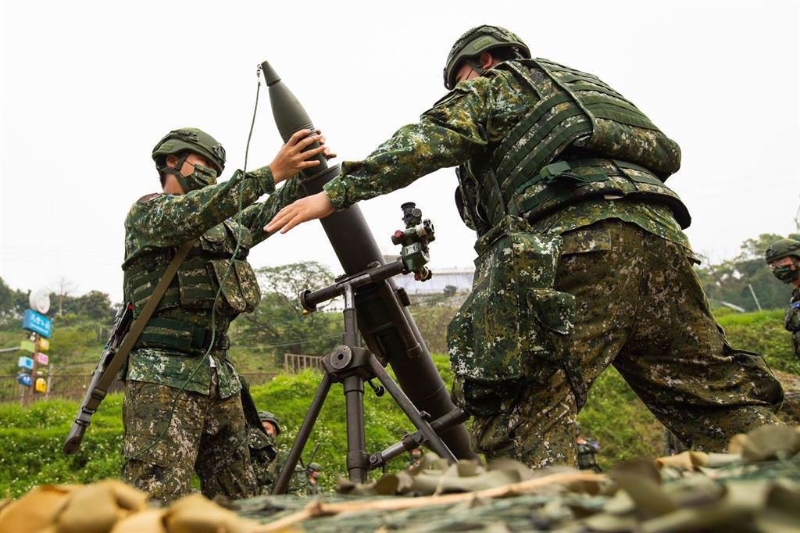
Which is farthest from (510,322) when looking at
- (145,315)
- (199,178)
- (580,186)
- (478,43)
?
(199,178)

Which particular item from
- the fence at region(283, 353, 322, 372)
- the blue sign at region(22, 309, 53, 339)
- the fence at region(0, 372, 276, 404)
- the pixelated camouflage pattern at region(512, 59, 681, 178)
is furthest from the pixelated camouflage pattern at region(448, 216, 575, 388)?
the fence at region(283, 353, 322, 372)

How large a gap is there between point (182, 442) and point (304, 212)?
1.43 metres

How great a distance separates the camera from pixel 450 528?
0.92 m

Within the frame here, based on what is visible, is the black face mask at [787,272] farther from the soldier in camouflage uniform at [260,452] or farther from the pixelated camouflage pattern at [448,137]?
the soldier in camouflage uniform at [260,452]

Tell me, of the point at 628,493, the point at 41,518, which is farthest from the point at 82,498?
the point at 628,493

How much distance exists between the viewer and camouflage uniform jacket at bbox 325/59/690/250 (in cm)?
291

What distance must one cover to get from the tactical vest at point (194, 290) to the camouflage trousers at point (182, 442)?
0.90 ft

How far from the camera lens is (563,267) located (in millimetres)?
2812

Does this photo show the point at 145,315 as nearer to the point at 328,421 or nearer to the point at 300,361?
the point at 328,421

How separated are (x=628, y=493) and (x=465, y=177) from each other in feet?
8.97

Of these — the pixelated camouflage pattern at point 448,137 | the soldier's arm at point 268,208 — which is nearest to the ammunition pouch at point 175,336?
the soldier's arm at point 268,208

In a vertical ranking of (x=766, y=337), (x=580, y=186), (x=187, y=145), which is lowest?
(x=766, y=337)

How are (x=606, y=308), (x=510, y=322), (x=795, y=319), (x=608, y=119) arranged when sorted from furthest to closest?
(x=795, y=319), (x=608, y=119), (x=606, y=308), (x=510, y=322)

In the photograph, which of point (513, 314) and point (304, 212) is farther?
point (304, 212)
